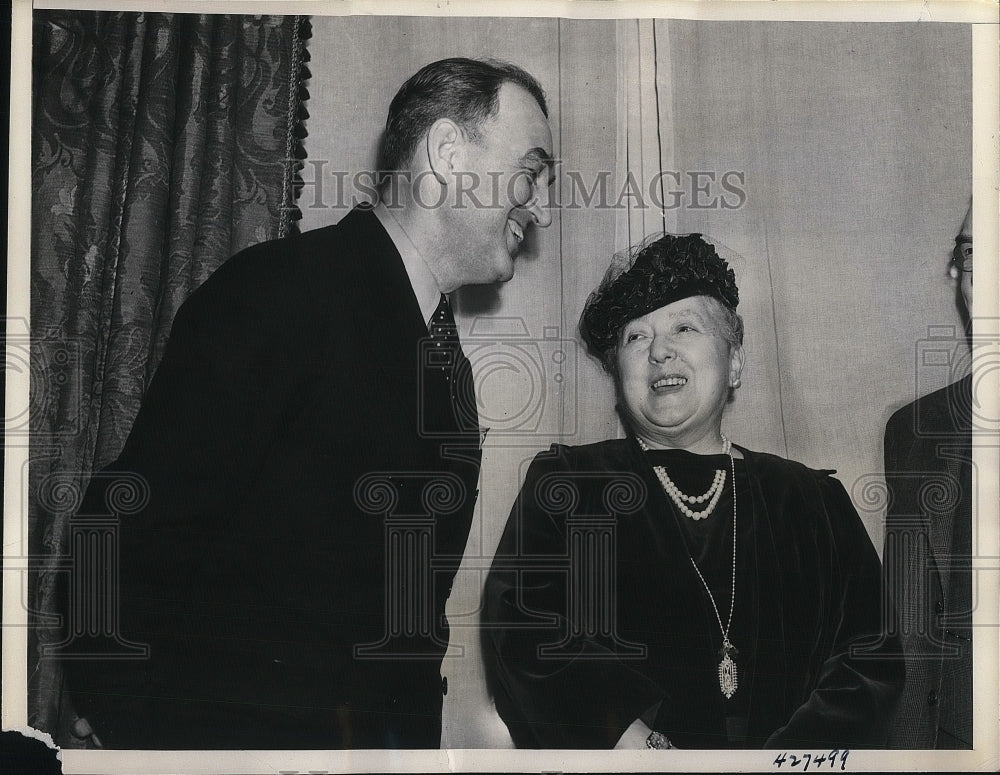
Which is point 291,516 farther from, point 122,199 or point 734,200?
point 734,200

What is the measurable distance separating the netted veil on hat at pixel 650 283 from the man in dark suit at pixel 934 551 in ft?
1.59

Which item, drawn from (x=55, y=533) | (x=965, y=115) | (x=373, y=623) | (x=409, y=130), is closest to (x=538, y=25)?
(x=409, y=130)

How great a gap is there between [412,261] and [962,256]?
1.15m

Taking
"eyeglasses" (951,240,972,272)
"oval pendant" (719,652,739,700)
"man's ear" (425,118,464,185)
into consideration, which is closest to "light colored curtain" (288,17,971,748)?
"eyeglasses" (951,240,972,272)

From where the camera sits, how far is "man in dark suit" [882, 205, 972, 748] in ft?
6.23

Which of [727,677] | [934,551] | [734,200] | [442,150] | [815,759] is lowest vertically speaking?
[815,759]

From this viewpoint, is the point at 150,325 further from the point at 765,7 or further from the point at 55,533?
the point at 765,7

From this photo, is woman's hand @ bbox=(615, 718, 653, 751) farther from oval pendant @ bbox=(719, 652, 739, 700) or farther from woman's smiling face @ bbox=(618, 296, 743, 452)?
woman's smiling face @ bbox=(618, 296, 743, 452)

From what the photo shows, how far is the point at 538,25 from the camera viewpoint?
1913mm

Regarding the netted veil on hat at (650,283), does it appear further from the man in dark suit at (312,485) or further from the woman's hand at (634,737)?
the woman's hand at (634,737)

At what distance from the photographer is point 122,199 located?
6.14 ft

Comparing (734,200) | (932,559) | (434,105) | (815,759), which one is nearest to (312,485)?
(434,105)

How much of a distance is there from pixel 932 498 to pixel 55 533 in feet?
5.88

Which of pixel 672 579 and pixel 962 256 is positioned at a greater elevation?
pixel 962 256
